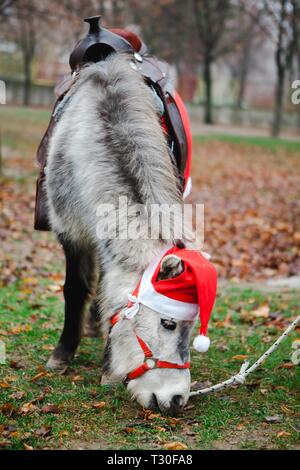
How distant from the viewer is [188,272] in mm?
3285

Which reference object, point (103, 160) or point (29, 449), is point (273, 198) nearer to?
point (103, 160)

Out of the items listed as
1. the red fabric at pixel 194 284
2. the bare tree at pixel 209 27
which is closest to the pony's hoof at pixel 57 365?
the red fabric at pixel 194 284

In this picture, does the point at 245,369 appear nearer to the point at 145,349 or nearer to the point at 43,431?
the point at 145,349

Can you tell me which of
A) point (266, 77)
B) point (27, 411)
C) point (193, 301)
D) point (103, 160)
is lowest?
point (27, 411)

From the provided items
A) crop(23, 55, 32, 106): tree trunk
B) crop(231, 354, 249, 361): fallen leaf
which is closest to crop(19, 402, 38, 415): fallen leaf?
crop(231, 354, 249, 361): fallen leaf

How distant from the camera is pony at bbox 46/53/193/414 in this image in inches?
134

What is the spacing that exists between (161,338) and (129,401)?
67 cm

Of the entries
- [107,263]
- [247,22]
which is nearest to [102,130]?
[107,263]

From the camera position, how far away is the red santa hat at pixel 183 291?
3252mm

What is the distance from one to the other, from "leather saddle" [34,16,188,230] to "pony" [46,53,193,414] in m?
0.13

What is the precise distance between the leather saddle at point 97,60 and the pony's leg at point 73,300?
37 cm

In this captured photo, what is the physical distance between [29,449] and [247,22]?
43.3 metres

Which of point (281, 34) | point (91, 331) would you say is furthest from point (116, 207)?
point (281, 34)
